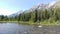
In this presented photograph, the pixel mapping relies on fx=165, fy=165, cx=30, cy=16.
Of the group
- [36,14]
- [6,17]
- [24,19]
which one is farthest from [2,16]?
[36,14]

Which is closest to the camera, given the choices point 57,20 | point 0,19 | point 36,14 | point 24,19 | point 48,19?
point 57,20

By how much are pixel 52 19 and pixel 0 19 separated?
5558 cm

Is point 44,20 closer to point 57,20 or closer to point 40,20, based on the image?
point 40,20

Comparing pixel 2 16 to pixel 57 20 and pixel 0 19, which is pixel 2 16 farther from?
pixel 57 20

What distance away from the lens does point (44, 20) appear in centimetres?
9619

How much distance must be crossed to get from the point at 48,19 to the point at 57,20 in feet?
24.7

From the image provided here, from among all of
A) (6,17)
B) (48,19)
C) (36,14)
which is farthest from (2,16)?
(48,19)

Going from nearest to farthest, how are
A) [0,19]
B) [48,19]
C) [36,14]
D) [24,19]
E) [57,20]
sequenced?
[57,20]
[48,19]
[36,14]
[24,19]
[0,19]

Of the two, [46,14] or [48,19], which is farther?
[46,14]

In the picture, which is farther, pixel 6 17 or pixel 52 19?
pixel 6 17

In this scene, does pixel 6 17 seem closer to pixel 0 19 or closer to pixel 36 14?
pixel 0 19

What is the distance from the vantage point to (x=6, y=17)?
141m

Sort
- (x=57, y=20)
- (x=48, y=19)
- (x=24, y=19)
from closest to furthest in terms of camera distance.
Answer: (x=57, y=20)
(x=48, y=19)
(x=24, y=19)

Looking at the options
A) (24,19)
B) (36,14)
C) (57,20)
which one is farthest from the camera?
(24,19)
